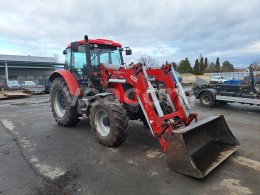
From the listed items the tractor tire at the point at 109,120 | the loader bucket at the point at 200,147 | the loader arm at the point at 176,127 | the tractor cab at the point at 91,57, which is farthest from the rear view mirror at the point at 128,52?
the loader bucket at the point at 200,147

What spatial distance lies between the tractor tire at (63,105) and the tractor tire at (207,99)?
6.89 meters

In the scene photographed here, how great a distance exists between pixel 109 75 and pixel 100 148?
1800 mm

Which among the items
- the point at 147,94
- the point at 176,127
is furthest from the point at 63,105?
A: the point at 176,127

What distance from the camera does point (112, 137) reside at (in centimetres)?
464

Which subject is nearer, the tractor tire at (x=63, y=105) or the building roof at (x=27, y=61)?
the tractor tire at (x=63, y=105)

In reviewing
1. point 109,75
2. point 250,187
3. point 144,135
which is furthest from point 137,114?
point 250,187

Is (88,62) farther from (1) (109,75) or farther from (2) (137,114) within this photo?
(2) (137,114)

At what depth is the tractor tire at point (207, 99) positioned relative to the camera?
10.7 m

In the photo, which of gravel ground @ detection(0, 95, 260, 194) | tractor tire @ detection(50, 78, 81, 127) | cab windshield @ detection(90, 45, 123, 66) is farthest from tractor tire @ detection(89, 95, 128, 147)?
cab windshield @ detection(90, 45, 123, 66)

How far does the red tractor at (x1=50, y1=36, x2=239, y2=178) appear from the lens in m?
3.74

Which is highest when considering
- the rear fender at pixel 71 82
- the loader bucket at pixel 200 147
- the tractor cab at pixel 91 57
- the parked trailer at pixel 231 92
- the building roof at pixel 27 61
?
the building roof at pixel 27 61

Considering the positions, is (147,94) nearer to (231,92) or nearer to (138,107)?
(138,107)

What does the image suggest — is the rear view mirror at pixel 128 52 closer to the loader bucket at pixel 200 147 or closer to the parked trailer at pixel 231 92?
the loader bucket at pixel 200 147

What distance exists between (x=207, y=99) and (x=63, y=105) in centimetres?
723
